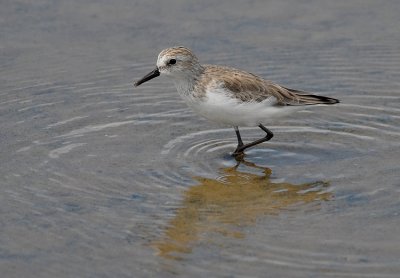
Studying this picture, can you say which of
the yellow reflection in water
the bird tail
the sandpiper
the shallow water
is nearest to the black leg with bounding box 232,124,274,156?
the sandpiper

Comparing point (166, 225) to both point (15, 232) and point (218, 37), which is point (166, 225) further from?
point (218, 37)

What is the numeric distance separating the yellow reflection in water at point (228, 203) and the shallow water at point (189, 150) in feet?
0.07

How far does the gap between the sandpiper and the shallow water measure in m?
0.47

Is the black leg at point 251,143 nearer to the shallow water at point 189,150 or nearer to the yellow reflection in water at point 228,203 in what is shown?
the shallow water at point 189,150

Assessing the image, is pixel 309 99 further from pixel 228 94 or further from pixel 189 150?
pixel 189 150

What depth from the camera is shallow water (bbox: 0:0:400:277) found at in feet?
26.9

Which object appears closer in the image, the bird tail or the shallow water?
the shallow water

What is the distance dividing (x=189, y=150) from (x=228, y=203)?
154cm

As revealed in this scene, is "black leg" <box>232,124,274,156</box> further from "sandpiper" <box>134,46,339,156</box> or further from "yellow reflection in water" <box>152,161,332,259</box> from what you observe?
"yellow reflection in water" <box>152,161,332,259</box>

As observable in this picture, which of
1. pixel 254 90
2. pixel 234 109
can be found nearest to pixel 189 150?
pixel 234 109

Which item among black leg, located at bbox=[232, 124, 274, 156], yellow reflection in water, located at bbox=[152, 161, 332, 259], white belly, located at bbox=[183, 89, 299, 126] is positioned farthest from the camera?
black leg, located at bbox=[232, 124, 274, 156]

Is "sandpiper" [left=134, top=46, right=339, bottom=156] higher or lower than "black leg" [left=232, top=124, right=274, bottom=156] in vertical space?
higher

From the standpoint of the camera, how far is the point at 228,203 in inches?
371

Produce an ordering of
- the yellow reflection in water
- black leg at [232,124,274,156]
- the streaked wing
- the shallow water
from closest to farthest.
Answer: the shallow water
the yellow reflection in water
the streaked wing
black leg at [232,124,274,156]
